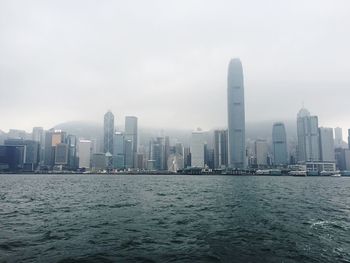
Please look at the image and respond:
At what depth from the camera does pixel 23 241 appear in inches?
1005

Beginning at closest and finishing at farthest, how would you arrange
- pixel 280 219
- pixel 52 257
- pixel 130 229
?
1. pixel 52 257
2. pixel 130 229
3. pixel 280 219

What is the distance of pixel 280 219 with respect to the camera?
37.5 meters

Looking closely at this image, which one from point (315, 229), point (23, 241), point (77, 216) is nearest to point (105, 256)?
point (23, 241)

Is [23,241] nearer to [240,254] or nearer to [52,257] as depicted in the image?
[52,257]

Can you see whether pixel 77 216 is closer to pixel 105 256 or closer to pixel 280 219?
pixel 105 256

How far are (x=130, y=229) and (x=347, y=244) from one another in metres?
20.6

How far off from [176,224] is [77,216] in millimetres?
14505

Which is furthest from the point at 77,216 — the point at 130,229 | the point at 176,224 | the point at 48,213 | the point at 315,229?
the point at 315,229

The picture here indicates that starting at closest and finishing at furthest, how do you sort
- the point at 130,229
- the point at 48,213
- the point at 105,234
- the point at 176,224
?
the point at 105,234 < the point at 130,229 < the point at 176,224 < the point at 48,213

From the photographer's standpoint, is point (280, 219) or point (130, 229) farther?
point (280, 219)

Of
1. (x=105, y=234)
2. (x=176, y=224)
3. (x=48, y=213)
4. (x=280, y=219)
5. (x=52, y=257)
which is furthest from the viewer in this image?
(x=48, y=213)

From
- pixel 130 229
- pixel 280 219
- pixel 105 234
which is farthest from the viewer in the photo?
pixel 280 219

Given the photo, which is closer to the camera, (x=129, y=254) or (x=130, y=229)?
(x=129, y=254)

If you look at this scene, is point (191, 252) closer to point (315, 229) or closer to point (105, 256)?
point (105, 256)
